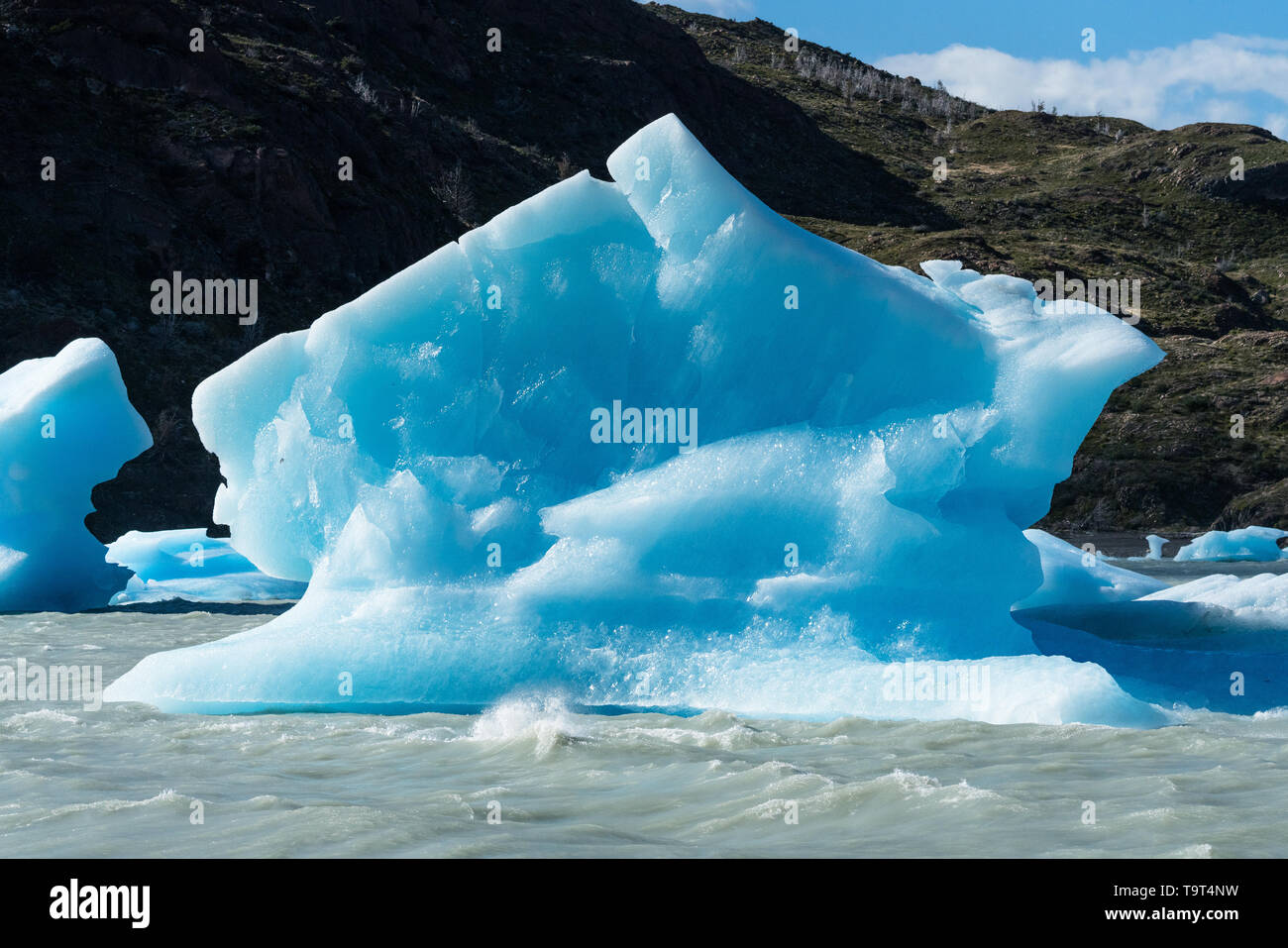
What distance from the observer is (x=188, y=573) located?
18.1 meters

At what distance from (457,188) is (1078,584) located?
36.9 meters

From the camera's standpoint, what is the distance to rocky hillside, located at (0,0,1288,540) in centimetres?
3027

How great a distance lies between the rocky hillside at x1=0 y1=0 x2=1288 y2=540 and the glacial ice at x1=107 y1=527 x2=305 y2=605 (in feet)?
28.1

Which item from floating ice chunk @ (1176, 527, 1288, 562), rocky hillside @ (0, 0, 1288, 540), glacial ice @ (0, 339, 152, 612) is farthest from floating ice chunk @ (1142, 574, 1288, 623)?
rocky hillside @ (0, 0, 1288, 540)

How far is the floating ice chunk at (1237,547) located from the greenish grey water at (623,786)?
63.8ft

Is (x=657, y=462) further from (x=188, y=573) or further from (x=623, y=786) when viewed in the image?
(x=188, y=573)

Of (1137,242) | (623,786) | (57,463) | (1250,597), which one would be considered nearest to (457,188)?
(57,463)

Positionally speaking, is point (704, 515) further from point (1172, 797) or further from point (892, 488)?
point (1172, 797)

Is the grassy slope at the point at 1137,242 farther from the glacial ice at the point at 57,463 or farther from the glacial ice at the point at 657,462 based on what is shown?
the glacial ice at the point at 57,463

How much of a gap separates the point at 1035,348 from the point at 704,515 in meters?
2.21

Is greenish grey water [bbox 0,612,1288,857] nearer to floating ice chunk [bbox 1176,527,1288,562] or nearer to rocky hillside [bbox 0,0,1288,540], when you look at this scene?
floating ice chunk [bbox 1176,527,1288,562]

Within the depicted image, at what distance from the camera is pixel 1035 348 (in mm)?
7090

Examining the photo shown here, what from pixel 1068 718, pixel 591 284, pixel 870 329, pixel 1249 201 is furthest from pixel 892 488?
pixel 1249 201
